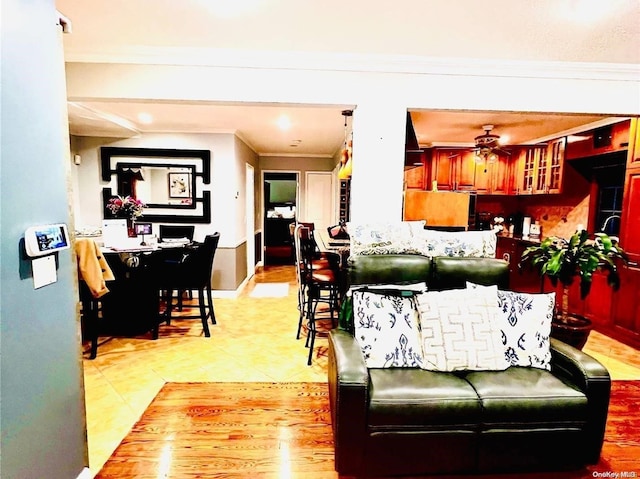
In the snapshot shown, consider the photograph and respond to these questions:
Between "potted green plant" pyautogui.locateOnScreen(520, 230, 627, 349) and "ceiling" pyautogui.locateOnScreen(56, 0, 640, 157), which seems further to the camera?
"potted green plant" pyautogui.locateOnScreen(520, 230, 627, 349)

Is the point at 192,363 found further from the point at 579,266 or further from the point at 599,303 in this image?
the point at 599,303

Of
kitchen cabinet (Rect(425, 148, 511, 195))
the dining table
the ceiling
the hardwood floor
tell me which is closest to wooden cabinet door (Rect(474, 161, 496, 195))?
kitchen cabinet (Rect(425, 148, 511, 195))

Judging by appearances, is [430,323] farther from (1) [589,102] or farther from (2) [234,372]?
(1) [589,102]

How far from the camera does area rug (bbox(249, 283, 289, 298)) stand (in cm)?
540

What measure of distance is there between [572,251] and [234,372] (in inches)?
109

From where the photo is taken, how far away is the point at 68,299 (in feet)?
5.32

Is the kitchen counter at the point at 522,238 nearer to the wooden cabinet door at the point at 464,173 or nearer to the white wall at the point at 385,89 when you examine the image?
the wooden cabinet door at the point at 464,173

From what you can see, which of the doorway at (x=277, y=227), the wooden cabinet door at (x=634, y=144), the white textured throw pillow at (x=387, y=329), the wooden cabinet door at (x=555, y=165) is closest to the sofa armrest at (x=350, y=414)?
the white textured throw pillow at (x=387, y=329)

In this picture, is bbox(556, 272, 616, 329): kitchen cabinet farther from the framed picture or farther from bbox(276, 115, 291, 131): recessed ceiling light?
the framed picture

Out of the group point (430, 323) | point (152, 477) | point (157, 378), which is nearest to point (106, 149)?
point (157, 378)

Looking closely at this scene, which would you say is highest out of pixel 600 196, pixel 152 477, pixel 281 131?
pixel 281 131

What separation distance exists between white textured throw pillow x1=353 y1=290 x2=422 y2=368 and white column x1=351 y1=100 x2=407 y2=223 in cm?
91

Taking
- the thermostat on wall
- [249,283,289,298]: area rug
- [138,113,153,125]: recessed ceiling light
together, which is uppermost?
[138,113,153,125]: recessed ceiling light

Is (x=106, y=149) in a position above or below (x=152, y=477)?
above
